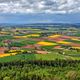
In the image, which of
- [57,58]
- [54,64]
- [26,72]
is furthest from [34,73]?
[57,58]

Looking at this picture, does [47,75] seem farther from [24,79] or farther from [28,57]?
[28,57]

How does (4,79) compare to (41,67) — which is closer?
(4,79)

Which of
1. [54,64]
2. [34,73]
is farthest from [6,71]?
[54,64]

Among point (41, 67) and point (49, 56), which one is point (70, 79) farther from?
point (49, 56)

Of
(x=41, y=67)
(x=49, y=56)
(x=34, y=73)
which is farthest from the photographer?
(x=49, y=56)

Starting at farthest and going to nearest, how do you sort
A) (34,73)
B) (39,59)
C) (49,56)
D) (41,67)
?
(49,56), (39,59), (41,67), (34,73)

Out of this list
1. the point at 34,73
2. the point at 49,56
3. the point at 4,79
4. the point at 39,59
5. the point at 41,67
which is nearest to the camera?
the point at 4,79
